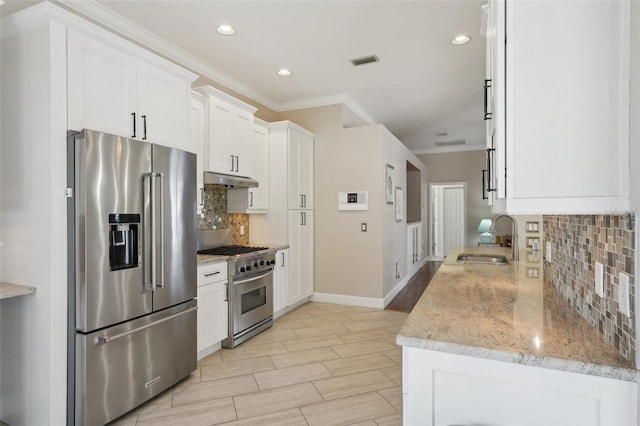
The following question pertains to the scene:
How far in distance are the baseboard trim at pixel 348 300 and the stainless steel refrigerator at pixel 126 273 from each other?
254 centimetres

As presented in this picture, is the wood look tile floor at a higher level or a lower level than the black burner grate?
lower

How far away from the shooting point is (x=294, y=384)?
2.68m

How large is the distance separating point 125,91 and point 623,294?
2.76m

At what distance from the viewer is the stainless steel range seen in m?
3.34

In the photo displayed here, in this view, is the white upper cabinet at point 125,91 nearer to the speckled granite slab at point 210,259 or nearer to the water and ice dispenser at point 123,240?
the water and ice dispenser at point 123,240

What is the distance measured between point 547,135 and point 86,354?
2465mm

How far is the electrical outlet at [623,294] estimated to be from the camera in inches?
39.4

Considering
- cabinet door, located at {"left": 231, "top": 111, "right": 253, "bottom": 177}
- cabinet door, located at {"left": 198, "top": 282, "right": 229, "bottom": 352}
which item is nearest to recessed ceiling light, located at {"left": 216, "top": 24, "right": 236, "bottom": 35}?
cabinet door, located at {"left": 231, "top": 111, "right": 253, "bottom": 177}

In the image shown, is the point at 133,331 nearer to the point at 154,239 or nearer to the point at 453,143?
the point at 154,239

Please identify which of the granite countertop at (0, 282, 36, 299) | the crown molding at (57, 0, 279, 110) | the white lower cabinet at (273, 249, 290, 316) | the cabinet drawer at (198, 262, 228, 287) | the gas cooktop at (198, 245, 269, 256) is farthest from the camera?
the white lower cabinet at (273, 249, 290, 316)

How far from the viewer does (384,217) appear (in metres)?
4.82

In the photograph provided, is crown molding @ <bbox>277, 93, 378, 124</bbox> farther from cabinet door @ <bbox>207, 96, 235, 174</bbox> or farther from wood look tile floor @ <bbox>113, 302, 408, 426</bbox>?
wood look tile floor @ <bbox>113, 302, 408, 426</bbox>

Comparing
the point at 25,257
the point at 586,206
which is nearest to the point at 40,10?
the point at 25,257

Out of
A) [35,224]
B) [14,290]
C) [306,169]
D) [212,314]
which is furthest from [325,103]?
[14,290]
